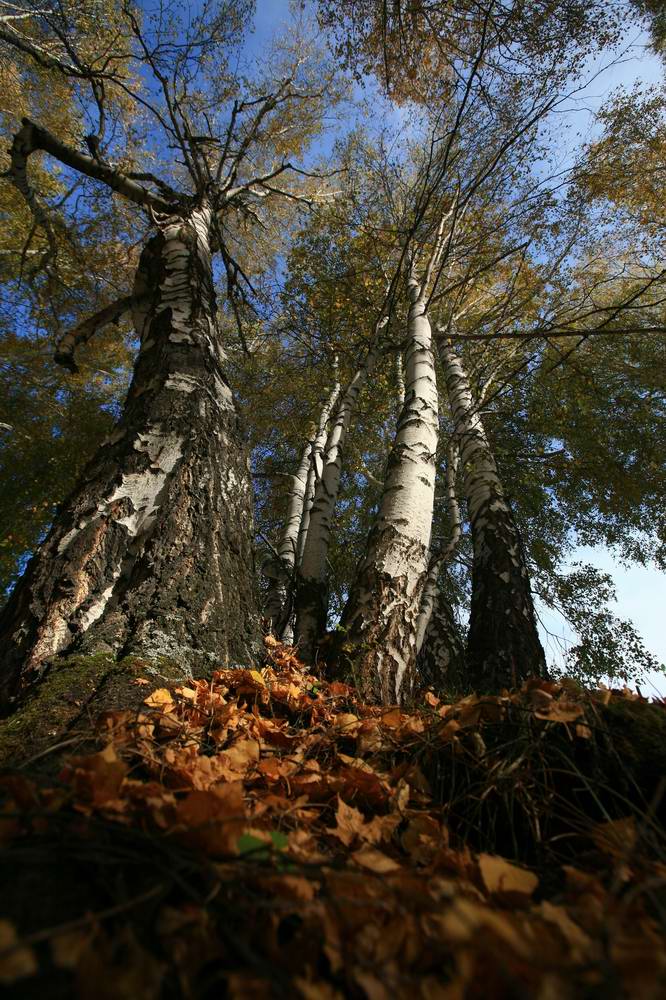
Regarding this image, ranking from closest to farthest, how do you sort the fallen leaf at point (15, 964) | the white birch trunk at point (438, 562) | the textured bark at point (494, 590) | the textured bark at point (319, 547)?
the fallen leaf at point (15, 964) → the white birch trunk at point (438, 562) → the textured bark at point (494, 590) → the textured bark at point (319, 547)

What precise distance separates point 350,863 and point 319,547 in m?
3.29

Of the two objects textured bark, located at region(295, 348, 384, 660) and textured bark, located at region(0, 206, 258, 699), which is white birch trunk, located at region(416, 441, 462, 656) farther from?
textured bark, located at region(0, 206, 258, 699)

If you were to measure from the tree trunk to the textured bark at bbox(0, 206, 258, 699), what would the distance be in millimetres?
639

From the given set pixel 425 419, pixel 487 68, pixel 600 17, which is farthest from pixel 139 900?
pixel 600 17

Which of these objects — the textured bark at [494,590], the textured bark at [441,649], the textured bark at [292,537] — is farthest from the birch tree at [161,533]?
the textured bark at [441,649]

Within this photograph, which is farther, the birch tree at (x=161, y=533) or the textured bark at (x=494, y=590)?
the textured bark at (x=494, y=590)

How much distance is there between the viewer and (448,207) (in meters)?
6.31

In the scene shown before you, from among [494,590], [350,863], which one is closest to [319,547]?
[494,590]

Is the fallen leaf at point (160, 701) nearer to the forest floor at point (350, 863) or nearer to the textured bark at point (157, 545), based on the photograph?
the forest floor at point (350, 863)

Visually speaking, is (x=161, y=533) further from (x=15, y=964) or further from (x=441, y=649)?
(x=441, y=649)

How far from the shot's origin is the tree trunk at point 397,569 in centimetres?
231

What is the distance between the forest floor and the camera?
1.48ft

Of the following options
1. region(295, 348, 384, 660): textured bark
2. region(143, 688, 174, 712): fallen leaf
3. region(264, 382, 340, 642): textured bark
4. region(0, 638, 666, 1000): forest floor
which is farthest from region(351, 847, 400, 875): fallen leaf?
region(264, 382, 340, 642): textured bark

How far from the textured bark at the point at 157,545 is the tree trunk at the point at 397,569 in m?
0.64
